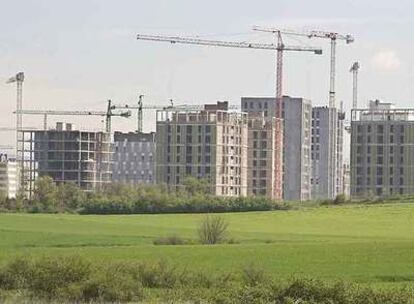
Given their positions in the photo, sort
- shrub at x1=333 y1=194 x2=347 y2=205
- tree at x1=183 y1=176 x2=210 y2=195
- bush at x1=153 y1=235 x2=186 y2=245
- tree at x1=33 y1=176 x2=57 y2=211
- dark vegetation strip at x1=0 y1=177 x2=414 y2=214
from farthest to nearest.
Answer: tree at x1=183 y1=176 x2=210 y2=195
tree at x1=33 y1=176 x2=57 y2=211
dark vegetation strip at x1=0 y1=177 x2=414 y2=214
shrub at x1=333 y1=194 x2=347 y2=205
bush at x1=153 y1=235 x2=186 y2=245

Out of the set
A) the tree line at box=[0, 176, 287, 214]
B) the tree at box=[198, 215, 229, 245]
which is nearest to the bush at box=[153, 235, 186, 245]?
the tree at box=[198, 215, 229, 245]

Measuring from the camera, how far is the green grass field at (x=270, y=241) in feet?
183

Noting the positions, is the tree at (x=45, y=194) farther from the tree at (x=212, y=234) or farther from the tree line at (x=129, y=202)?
the tree at (x=212, y=234)

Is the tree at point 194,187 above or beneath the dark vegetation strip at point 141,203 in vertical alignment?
above

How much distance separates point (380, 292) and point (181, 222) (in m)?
91.0

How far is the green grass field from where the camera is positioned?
5581 centimetres

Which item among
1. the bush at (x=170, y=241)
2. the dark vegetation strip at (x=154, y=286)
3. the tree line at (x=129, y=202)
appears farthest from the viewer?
the tree line at (x=129, y=202)

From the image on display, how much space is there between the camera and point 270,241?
89.9m

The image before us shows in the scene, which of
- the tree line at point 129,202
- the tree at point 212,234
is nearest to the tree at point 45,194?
the tree line at point 129,202

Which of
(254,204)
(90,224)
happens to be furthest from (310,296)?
(254,204)

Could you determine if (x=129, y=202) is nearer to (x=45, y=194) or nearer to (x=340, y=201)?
(x=45, y=194)

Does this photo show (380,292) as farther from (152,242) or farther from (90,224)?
(90,224)

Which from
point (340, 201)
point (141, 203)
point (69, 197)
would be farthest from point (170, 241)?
point (69, 197)

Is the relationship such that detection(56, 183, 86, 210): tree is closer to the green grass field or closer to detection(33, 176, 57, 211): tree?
detection(33, 176, 57, 211): tree
